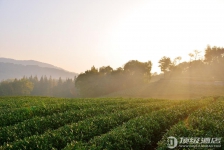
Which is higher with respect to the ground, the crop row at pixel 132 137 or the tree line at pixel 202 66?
the tree line at pixel 202 66

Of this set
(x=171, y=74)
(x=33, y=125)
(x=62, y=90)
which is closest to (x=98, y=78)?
(x=171, y=74)

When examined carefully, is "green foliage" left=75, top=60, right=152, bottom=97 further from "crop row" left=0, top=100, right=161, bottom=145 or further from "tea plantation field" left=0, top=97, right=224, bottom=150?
"tea plantation field" left=0, top=97, right=224, bottom=150

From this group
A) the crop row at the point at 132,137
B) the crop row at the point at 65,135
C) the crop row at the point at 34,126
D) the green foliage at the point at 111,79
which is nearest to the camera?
the crop row at the point at 132,137

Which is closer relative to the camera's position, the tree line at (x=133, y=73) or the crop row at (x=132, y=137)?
the crop row at (x=132, y=137)

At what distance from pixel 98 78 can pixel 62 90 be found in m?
85.8

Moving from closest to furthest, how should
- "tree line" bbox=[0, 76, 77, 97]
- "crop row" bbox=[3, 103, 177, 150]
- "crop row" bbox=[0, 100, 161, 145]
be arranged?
"crop row" bbox=[3, 103, 177, 150] → "crop row" bbox=[0, 100, 161, 145] → "tree line" bbox=[0, 76, 77, 97]

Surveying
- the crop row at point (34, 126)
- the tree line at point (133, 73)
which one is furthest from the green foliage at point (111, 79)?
the crop row at point (34, 126)

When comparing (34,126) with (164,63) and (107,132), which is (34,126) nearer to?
(107,132)

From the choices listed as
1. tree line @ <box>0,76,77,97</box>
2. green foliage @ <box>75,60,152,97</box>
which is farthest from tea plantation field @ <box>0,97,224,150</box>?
tree line @ <box>0,76,77,97</box>

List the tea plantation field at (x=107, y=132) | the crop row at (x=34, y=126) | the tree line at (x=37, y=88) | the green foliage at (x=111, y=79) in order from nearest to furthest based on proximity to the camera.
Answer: the tea plantation field at (x=107, y=132) → the crop row at (x=34, y=126) → the green foliage at (x=111, y=79) → the tree line at (x=37, y=88)

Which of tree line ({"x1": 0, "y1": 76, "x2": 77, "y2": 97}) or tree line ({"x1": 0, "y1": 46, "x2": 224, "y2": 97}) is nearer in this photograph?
tree line ({"x1": 0, "y1": 46, "x2": 224, "y2": 97})

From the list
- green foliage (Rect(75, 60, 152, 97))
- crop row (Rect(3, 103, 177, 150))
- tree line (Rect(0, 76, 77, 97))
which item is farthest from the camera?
tree line (Rect(0, 76, 77, 97))

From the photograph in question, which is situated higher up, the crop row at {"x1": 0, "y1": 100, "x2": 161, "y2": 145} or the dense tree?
the dense tree

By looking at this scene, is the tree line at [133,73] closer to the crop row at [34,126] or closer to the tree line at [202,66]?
the tree line at [202,66]
